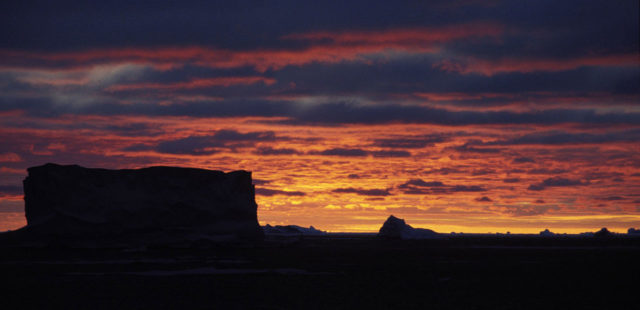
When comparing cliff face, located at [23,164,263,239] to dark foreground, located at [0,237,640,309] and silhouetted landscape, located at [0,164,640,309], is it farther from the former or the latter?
dark foreground, located at [0,237,640,309]

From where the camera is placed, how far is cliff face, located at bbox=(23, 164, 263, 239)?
41.7 metres

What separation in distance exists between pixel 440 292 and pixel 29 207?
31184mm

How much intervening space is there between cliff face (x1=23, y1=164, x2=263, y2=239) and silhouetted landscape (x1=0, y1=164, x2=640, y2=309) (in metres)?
0.06

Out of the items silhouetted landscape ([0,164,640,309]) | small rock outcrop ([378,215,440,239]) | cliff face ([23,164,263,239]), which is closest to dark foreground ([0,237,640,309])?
silhouetted landscape ([0,164,640,309])

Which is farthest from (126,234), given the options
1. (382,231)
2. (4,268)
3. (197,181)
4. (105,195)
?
(382,231)

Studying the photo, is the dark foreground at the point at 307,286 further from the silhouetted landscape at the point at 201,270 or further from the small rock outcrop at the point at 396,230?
the small rock outcrop at the point at 396,230

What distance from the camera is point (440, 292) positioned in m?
19.3

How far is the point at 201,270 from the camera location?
1021 inches

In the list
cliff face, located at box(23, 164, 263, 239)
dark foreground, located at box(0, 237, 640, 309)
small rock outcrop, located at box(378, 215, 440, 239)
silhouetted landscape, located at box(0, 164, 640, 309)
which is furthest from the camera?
small rock outcrop, located at box(378, 215, 440, 239)

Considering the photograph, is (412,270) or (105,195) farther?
(105,195)

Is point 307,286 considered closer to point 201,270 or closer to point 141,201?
point 201,270

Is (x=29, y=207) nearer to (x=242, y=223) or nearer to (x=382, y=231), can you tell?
(x=242, y=223)

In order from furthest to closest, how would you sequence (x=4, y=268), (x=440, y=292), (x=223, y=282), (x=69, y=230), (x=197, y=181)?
(x=197, y=181)
(x=69, y=230)
(x=4, y=268)
(x=223, y=282)
(x=440, y=292)

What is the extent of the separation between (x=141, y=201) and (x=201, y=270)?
1877 cm
